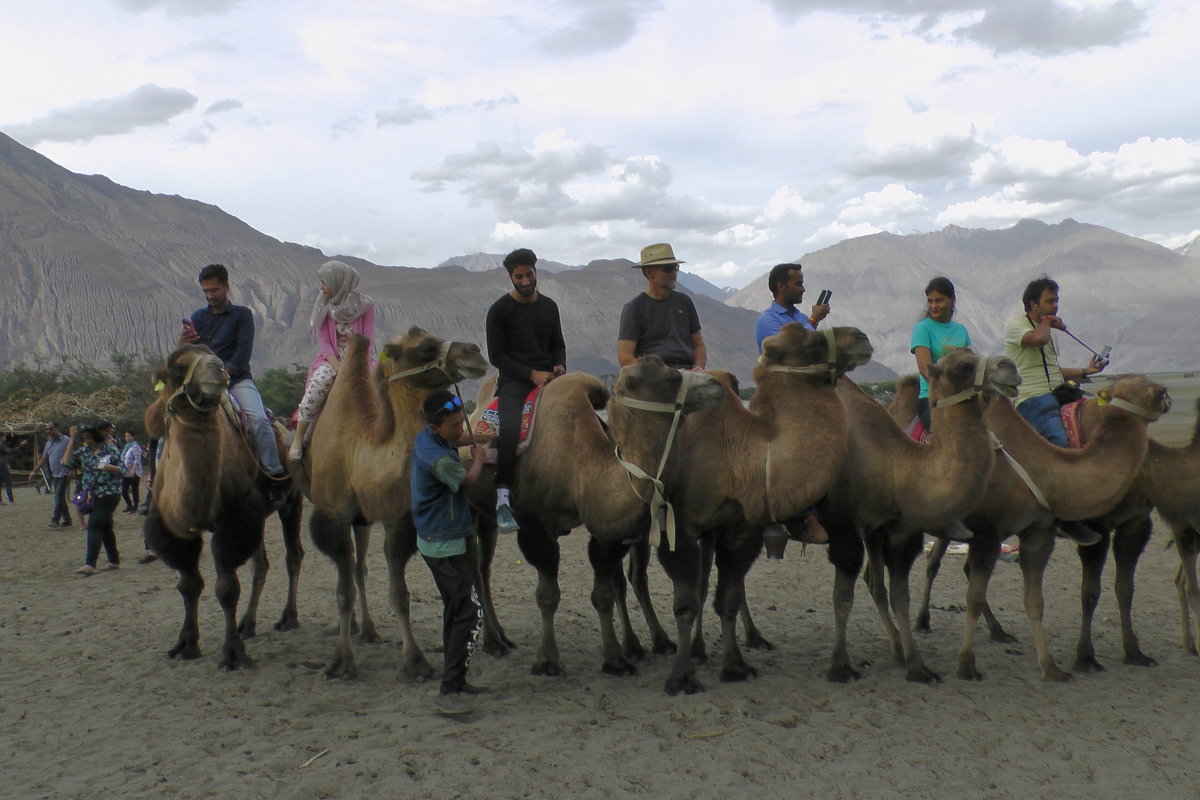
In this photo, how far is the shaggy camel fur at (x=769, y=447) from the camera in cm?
661

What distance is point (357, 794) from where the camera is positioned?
5.18m

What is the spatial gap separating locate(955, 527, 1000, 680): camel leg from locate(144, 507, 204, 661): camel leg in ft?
18.5

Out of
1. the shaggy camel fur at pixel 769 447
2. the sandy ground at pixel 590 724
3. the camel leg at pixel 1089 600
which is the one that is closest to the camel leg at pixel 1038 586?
the sandy ground at pixel 590 724

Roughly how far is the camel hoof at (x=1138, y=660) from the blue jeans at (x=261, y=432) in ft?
22.1

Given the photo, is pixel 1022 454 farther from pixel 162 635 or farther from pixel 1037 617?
pixel 162 635

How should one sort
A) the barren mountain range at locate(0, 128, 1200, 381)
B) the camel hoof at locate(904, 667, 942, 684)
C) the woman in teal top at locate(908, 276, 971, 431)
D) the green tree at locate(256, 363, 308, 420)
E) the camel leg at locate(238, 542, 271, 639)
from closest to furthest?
the camel hoof at locate(904, 667, 942, 684)
the woman in teal top at locate(908, 276, 971, 431)
the camel leg at locate(238, 542, 271, 639)
the green tree at locate(256, 363, 308, 420)
the barren mountain range at locate(0, 128, 1200, 381)

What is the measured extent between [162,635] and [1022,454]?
24.3ft

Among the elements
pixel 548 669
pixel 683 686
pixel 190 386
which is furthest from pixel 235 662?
pixel 683 686

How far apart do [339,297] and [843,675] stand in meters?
4.68

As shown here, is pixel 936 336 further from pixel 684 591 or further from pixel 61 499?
pixel 61 499

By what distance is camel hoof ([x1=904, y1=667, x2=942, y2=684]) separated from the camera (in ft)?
23.1

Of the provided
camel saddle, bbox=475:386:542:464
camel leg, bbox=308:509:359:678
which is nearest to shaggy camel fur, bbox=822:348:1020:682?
camel saddle, bbox=475:386:542:464

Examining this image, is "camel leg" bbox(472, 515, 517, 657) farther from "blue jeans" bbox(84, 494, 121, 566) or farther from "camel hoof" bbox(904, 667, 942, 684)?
"blue jeans" bbox(84, 494, 121, 566)

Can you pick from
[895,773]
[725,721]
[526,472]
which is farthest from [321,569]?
[895,773]
